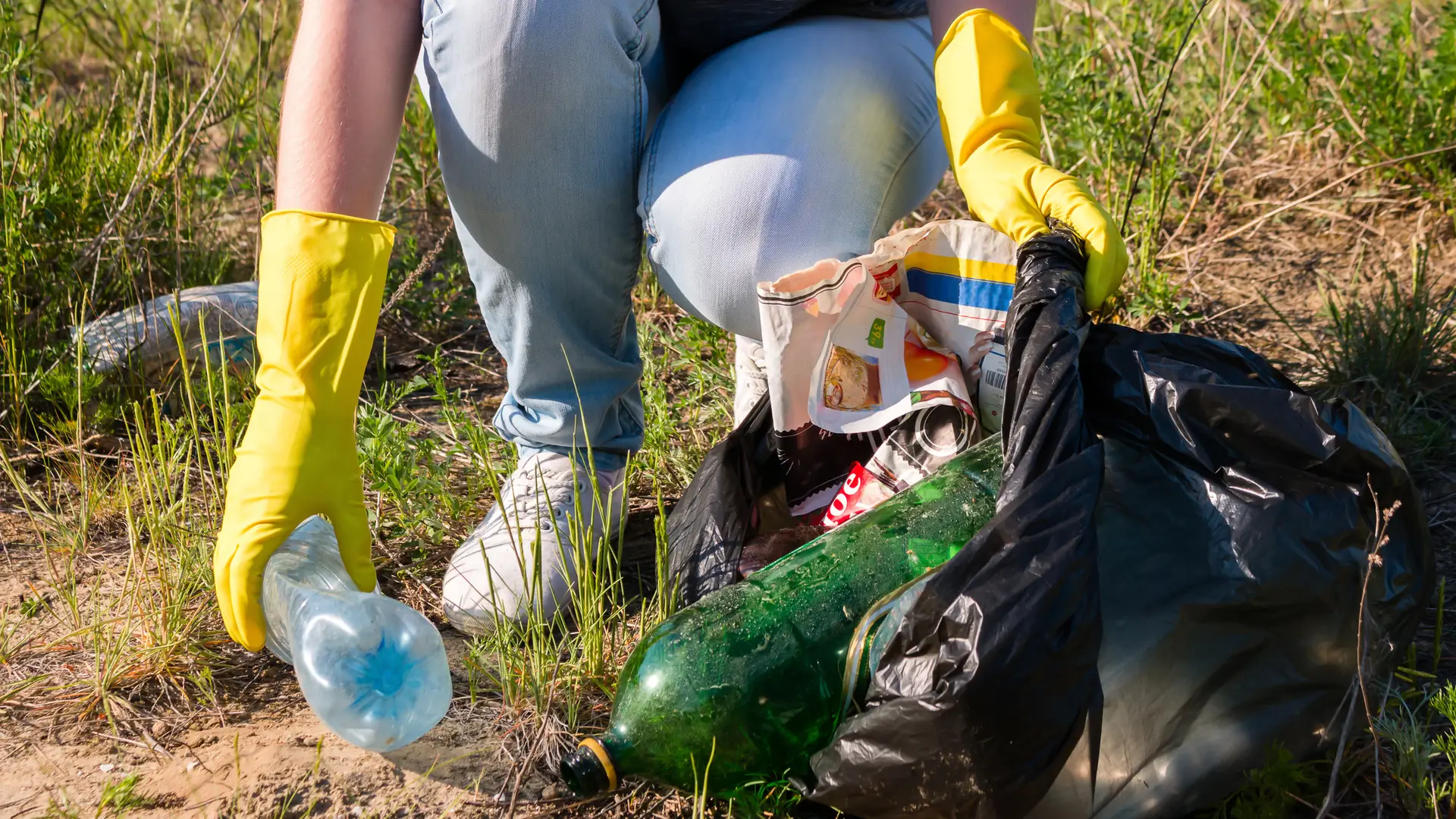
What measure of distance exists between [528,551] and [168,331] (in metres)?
1.14

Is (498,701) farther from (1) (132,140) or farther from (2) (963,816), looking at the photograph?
(1) (132,140)

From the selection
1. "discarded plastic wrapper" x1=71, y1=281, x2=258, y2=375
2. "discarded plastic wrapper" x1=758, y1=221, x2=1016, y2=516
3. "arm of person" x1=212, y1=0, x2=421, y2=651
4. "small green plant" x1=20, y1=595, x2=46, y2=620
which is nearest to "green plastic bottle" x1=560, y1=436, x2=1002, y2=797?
"discarded plastic wrapper" x1=758, y1=221, x2=1016, y2=516

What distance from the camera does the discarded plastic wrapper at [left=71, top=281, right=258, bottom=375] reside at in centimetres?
234

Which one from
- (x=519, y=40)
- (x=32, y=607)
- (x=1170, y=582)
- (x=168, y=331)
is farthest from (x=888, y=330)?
(x=168, y=331)

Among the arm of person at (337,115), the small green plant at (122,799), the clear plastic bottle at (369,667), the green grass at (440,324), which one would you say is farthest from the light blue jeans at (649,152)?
the small green plant at (122,799)

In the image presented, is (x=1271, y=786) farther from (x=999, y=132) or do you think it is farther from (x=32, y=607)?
(x=32, y=607)

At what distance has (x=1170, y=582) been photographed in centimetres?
129

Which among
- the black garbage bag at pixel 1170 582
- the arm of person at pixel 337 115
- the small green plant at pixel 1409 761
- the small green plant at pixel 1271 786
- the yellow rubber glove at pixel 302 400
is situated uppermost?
the arm of person at pixel 337 115

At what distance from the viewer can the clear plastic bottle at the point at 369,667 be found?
1.23m

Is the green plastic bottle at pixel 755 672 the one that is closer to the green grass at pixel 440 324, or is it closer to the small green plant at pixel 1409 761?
the green grass at pixel 440 324

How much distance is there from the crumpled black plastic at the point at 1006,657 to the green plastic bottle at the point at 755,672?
121 millimetres

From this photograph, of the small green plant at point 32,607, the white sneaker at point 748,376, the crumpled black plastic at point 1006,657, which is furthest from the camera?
the white sneaker at point 748,376

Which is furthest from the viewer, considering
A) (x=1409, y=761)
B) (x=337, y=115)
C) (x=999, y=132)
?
(x=999, y=132)

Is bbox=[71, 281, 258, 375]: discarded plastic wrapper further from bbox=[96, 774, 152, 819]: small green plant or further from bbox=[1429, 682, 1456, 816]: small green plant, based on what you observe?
bbox=[1429, 682, 1456, 816]: small green plant
